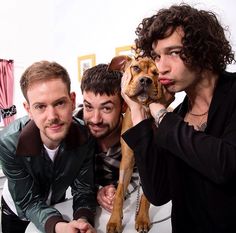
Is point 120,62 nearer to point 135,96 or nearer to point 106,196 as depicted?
point 135,96

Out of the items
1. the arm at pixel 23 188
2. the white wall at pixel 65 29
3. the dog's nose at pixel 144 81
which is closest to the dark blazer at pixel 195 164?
the dog's nose at pixel 144 81

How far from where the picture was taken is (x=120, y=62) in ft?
3.37

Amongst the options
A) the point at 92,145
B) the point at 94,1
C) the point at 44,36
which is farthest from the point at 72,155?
the point at 44,36

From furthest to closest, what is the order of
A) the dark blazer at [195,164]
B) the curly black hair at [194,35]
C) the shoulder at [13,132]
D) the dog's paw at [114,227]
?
the shoulder at [13,132]
the dog's paw at [114,227]
the curly black hair at [194,35]
the dark blazer at [195,164]

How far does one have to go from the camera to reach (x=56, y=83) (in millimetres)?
983

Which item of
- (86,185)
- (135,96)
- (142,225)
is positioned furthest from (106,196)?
(135,96)

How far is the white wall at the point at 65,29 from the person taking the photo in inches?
120

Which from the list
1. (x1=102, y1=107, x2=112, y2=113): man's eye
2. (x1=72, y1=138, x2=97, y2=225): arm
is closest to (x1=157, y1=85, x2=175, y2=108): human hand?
(x1=102, y1=107, x2=112, y2=113): man's eye

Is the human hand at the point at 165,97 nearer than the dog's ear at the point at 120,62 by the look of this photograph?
Yes

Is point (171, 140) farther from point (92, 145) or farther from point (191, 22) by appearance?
point (92, 145)

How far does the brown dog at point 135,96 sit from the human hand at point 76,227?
77 mm

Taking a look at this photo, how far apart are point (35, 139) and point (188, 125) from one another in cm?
56

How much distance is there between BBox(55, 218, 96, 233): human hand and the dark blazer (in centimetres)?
21

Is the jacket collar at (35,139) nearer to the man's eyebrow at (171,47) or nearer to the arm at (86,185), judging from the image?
the arm at (86,185)
